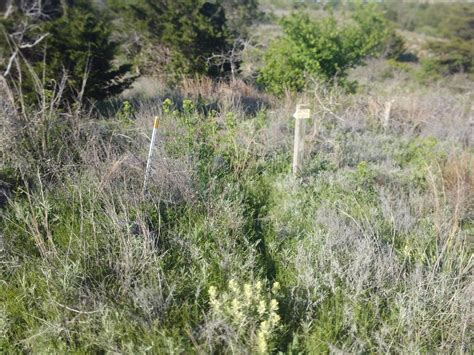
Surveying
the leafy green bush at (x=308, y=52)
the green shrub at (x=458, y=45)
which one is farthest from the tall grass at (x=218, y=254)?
the green shrub at (x=458, y=45)

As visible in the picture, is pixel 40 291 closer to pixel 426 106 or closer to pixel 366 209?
pixel 366 209

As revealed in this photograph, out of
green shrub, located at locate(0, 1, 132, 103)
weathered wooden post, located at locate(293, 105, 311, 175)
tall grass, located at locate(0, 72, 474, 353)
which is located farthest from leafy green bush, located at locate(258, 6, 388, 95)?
tall grass, located at locate(0, 72, 474, 353)

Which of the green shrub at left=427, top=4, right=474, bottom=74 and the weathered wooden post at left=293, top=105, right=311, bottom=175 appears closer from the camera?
the weathered wooden post at left=293, top=105, right=311, bottom=175

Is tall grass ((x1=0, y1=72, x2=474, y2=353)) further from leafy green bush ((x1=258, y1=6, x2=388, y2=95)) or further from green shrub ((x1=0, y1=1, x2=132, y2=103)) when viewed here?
leafy green bush ((x1=258, y1=6, x2=388, y2=95))

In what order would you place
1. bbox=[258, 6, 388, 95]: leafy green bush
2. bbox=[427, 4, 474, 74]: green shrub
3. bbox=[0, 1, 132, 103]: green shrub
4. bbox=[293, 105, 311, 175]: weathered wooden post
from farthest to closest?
bbox=[427, 4, 474, 74]: green shrub < bbox=[258, 6, 388, 95]: leafy green bush < bbox=[0, 1, 132, 103]: green shrub < bbox=[293, 105, 311, 175]: weathered wooden post

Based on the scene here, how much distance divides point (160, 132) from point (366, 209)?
2.38m

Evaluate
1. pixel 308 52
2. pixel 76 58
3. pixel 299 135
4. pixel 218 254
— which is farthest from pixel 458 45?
pixel 218 254

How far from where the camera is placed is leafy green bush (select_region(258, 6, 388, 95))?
7289mm

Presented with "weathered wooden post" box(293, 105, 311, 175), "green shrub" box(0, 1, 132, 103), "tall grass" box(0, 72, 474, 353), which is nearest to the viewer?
"tall grass" box(0, 72, 474, 353)

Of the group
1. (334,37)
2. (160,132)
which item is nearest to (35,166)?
(160,132)

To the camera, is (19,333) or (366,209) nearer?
(19,333)

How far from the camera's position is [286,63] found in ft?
24.8

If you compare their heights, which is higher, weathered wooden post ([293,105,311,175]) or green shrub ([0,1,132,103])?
green shrub ([0,1,132,103])

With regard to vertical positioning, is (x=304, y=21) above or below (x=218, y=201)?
above
